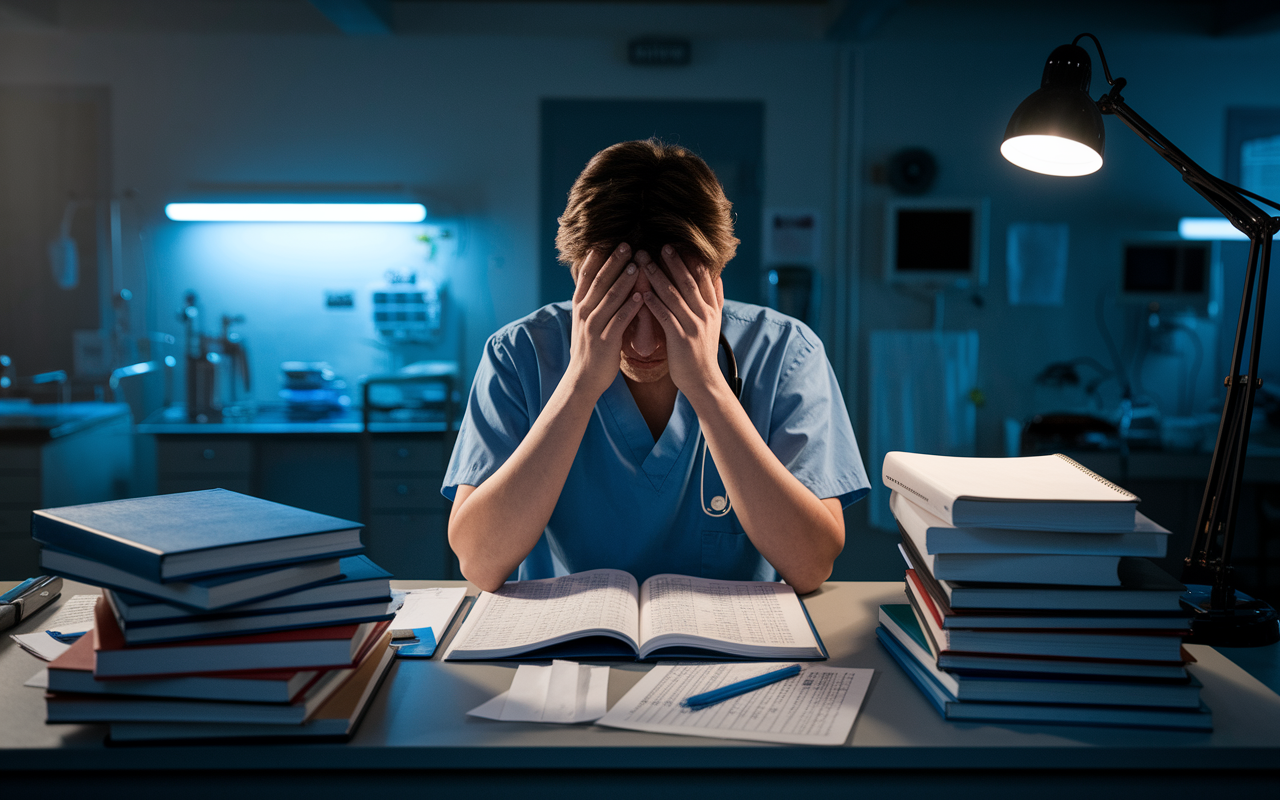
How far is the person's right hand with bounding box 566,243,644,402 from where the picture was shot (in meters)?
1.21

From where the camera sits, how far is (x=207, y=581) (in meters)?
0.75

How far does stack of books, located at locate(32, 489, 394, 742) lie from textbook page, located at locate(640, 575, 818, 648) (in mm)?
345

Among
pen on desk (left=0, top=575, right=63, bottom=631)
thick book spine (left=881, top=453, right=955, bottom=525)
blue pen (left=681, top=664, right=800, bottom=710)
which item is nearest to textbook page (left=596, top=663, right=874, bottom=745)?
blue pen (left=681, top=664, right=800, bottom=710)

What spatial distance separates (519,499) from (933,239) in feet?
9.91

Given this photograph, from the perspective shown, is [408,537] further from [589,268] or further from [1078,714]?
[1078,714]

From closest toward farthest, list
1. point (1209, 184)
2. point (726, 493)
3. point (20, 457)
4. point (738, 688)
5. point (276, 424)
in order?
Result: point (738, 688), point (1209, 184), point (726, 493), point (20, 457), point (276, 424)

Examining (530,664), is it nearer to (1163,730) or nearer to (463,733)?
(463,733)

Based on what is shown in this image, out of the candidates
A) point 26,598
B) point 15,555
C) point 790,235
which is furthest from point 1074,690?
point 15,555

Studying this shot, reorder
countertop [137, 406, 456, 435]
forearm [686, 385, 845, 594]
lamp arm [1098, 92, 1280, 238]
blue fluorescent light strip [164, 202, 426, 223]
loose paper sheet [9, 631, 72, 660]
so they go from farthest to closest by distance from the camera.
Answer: blue fluorescent light strip [164, 202, 426, 223] → countertop [137, 406, 456, 435] → forearm [686, 385, 845, 594] → lamp arm [1098, 92, 1280, 238] → loose paper sheet [9, 631, 72, 660]

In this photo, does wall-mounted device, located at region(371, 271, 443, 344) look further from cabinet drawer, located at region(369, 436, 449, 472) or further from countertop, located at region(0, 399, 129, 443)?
countertop, located at region(0, 399, 129, 443)

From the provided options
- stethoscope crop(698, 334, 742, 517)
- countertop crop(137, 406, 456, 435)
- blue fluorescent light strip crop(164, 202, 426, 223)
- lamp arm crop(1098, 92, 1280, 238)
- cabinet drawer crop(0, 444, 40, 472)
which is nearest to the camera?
lamp arm crop(1098, 92, 1280, 238)

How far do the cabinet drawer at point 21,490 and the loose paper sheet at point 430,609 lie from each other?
2.54 meters

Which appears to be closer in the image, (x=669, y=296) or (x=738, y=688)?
(x=738, y=688)

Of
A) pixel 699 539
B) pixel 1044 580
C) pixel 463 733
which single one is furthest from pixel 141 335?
pixel 1044 580
